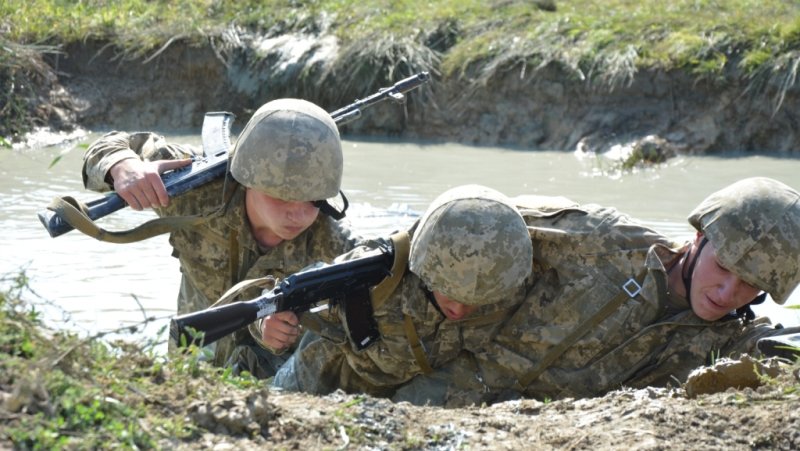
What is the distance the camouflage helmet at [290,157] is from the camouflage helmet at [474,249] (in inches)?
26.0

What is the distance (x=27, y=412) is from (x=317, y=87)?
1060 centimetres

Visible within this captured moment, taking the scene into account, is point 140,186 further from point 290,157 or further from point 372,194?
point 372,194

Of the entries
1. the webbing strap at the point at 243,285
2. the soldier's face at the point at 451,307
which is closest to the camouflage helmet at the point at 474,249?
the soldier's face at the point at 451,307

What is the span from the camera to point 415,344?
5.56m

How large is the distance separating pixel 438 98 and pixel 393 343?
8242mm

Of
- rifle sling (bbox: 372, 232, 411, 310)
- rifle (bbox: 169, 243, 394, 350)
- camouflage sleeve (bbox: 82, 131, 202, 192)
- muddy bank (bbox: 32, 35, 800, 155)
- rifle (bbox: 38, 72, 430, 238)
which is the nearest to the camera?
rifle (bbox: 169, 243, 394, 350)

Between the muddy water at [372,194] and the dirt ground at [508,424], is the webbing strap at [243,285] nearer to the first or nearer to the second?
the dirt ground at [508,424]

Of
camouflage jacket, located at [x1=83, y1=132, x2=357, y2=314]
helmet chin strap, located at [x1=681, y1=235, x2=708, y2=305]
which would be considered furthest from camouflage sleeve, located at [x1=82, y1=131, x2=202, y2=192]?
helmet chin strap, located at [x1=681, y1=235, x2=708, y2=305]

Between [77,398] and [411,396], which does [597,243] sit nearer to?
[411,396]

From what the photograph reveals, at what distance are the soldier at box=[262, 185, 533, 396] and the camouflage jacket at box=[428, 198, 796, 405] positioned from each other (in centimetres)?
13

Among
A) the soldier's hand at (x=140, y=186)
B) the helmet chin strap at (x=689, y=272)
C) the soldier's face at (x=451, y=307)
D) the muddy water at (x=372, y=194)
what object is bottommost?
the muddy water at (x=372, y=194)

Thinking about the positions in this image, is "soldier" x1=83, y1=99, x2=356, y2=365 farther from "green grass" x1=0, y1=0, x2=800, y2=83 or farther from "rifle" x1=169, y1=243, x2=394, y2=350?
"green grass" x1=0, y1=0, x2=800, y2=83

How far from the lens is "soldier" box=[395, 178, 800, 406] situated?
216 inches

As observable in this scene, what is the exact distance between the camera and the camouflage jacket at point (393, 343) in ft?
18.1
